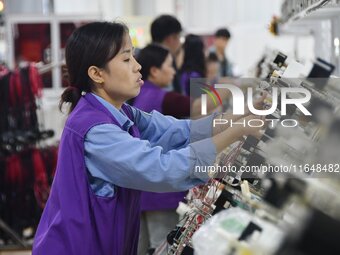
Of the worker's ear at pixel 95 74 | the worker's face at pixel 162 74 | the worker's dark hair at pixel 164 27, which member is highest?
the worker's ear at pixel 95 74

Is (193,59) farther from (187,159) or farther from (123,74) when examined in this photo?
(187,159)

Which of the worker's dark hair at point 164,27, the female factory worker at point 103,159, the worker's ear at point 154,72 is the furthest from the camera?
the worker's dark hair at point 164,27

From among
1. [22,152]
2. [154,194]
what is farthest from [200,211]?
[22,152]

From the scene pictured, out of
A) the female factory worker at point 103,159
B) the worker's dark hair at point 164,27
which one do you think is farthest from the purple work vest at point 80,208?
the worker's dark hair at point 164,27

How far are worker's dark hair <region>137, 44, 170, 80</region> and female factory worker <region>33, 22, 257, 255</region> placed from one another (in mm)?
1434

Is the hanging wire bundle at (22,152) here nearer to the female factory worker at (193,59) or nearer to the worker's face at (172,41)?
the female factory worker at (193,59)

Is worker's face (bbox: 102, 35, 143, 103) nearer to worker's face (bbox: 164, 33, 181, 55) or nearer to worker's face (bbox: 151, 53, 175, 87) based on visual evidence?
worker's face (bbox: 151, 53, 175, 87)

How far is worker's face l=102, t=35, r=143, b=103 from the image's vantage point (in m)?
2.21

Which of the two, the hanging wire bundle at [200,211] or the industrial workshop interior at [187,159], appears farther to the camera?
the hanging wire bundle at [200,211]

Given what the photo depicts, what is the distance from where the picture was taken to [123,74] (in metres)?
2.21

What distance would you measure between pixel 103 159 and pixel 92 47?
15.0 inches

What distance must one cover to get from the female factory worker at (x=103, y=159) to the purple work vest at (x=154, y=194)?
3.65ft

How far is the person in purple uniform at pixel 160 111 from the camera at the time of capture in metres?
3.46

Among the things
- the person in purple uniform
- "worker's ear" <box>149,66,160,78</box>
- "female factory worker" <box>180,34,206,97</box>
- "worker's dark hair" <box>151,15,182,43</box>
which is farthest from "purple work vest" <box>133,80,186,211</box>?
"female factory worker" <box>180,34,206,97</box>
